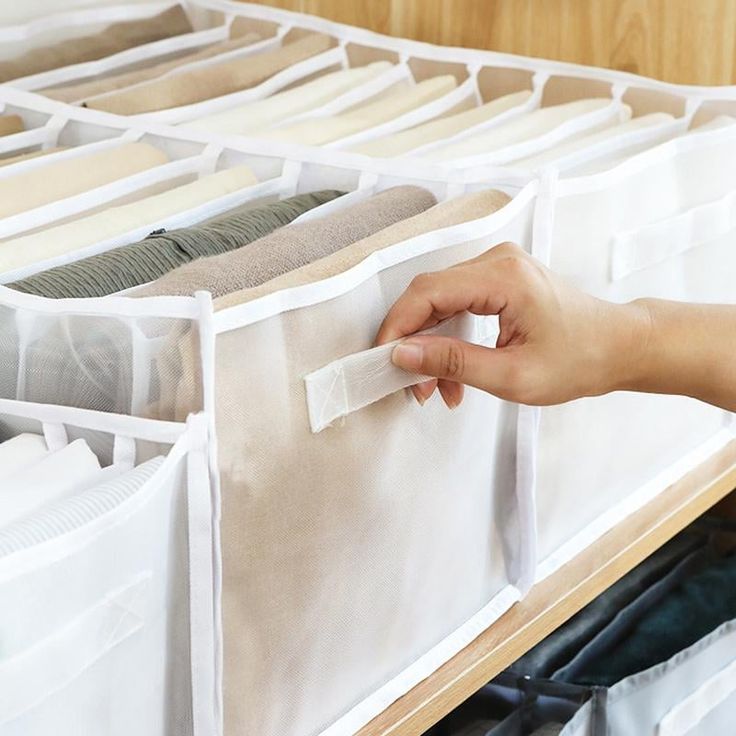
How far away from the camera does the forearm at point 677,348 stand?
830mm

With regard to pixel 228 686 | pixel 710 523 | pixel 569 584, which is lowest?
pixel 710 523

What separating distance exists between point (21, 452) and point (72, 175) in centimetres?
33

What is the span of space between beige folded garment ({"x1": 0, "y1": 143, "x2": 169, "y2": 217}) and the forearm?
1.23 ft

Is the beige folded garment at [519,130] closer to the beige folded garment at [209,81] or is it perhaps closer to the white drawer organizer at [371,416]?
the white drawer organizer at [371,416]

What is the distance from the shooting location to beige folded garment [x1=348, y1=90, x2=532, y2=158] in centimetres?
104

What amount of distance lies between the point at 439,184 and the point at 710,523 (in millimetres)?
634

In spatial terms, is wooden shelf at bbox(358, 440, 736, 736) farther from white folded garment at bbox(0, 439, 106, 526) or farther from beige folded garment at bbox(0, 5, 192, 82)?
beige folded garment at bbox(0, 5, 192, 82)

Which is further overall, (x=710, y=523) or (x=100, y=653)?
(x=710, y=523)

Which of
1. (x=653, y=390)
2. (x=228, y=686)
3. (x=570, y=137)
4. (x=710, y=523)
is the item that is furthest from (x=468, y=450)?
(x=710, y=523)

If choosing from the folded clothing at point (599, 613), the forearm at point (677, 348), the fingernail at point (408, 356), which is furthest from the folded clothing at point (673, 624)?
the fingernail at point (408, 356)

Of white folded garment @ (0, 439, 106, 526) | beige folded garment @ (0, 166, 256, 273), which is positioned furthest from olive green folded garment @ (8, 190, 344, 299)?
white folded garment @ (0, 439, 106, 526)

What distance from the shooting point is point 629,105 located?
119 cm

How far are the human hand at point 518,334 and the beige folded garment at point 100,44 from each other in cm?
62

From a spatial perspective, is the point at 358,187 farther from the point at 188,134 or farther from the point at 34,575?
the point at 34,575
